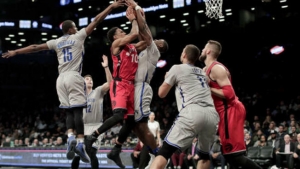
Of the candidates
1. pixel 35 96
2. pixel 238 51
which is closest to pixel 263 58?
pixel 238 51

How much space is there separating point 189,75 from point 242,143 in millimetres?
1240

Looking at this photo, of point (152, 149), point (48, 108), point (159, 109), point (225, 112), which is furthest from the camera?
point (48, 108)

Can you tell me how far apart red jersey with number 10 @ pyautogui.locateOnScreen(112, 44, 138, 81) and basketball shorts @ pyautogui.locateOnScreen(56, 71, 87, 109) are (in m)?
0.69

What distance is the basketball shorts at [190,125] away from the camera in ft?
18.7

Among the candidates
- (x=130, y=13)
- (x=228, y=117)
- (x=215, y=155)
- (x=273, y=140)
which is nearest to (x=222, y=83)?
(x=228, y=117)

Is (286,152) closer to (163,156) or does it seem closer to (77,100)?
(77,100)

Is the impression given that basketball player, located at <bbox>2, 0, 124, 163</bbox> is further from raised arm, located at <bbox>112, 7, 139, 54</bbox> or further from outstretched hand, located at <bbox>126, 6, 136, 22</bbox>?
raised arm, located at <bbox>112, 7, 139, 54</bbox>

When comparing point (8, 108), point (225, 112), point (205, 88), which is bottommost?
point (8, 108)

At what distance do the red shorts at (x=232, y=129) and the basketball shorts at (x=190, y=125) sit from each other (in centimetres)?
42

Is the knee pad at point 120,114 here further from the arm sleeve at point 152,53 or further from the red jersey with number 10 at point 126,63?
the arm sleeve at point 152,53

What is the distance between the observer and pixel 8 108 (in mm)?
30906

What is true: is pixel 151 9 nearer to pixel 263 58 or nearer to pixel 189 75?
pixel 263 58

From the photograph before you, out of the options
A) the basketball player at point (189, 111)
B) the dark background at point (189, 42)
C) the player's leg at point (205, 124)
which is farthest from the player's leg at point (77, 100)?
the dark background at point (189, 42)

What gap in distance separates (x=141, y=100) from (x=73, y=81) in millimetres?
1186
